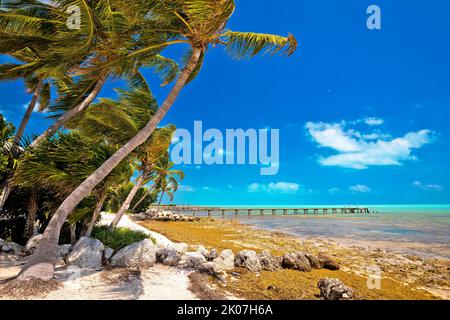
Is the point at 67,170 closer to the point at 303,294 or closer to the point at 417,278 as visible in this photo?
the point at 303,294

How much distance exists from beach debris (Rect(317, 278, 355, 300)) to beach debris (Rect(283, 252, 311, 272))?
7.88 feet

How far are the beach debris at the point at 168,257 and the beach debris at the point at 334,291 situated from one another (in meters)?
4.25

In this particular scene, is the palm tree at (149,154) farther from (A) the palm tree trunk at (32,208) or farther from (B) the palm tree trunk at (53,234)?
(B) the palm tree trunk at (53,234)

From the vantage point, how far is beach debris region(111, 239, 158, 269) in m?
6.96

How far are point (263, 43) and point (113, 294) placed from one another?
24.0 ft

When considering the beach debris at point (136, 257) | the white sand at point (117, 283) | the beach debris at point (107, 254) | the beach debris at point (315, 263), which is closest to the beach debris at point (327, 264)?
the beach debris at point (315, 263)

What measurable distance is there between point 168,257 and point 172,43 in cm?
642

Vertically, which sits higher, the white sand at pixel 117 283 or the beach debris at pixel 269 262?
the white sand at pixel 117 283

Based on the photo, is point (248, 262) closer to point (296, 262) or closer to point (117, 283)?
point (296, 262)

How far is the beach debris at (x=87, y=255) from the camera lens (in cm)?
658

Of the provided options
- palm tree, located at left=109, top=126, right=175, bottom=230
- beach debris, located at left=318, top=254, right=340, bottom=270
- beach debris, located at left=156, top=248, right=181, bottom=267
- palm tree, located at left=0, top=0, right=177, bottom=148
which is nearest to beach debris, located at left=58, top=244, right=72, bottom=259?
beach debris, located at left=156, top=248, right=181, bottom=267

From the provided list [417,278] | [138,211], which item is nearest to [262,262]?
[417,278]

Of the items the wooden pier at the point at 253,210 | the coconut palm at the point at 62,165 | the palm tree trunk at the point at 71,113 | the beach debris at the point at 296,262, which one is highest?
the palm tree trunk at the point at 71,113

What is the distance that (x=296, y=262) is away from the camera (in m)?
8.51
